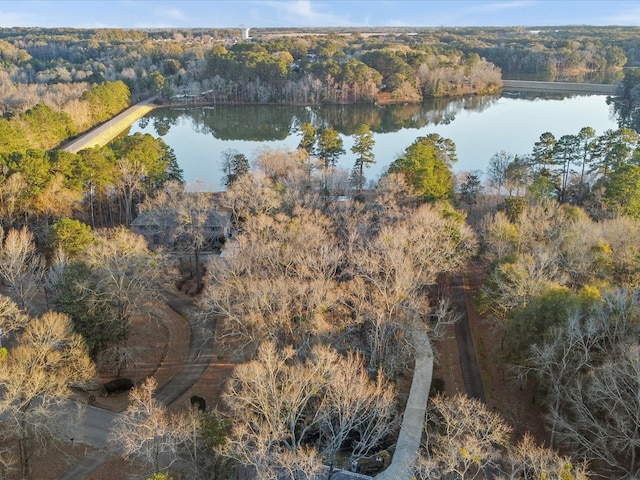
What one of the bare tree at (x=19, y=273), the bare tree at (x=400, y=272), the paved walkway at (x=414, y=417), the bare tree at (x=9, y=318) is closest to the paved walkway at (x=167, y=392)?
the bare tree at (x=9, y=318)

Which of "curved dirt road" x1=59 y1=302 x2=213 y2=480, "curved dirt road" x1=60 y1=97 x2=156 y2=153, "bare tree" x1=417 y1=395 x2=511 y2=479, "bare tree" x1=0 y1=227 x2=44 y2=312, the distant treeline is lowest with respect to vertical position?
"curved dirt road" x1=59 y1=302 x2=213 y2=480

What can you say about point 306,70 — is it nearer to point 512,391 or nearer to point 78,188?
point 78,188

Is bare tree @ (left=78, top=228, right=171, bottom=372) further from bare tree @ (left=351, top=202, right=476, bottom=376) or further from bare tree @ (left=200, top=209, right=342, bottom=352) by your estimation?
bare tree @ (left=351, top=202, right=476, bottom=376)

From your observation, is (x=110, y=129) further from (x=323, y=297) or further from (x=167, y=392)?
(x=323, y=297)

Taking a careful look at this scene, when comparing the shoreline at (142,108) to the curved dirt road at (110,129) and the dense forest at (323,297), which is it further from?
the dense forest at (323,297)

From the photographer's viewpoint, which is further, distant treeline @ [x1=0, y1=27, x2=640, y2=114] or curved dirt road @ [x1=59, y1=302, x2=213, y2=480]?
distant treeline @ [x1=0, y1=27, x2=640, y2=114]

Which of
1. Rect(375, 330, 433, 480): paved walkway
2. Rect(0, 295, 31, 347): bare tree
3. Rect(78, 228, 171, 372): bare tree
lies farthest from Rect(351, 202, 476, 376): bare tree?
Rect(0, 295, 31, 347): bare tree
